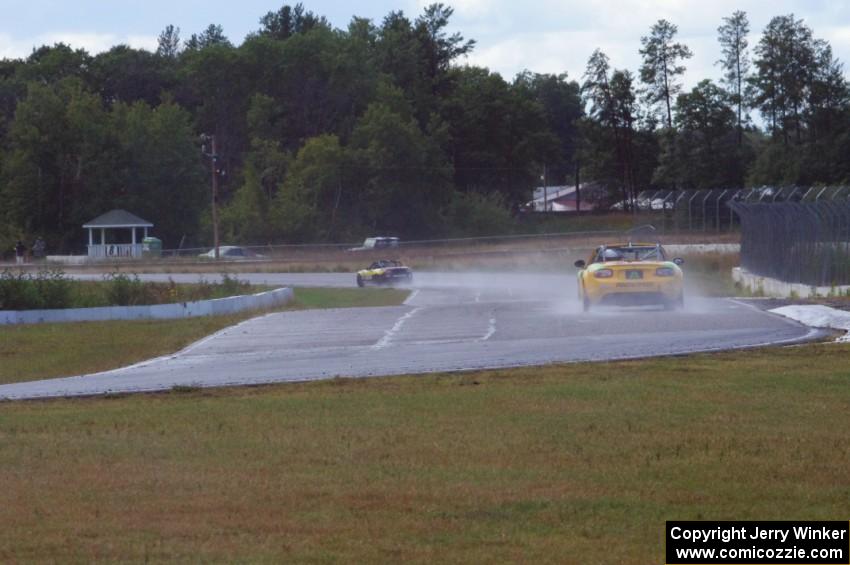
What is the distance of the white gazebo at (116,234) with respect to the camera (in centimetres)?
8312

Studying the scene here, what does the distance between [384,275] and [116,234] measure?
147 ft

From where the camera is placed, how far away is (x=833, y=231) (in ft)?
95.8

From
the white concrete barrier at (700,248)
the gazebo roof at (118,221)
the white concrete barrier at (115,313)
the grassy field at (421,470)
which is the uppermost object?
the gazebo roof at (118,221)

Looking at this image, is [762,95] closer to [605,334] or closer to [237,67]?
[237,67]

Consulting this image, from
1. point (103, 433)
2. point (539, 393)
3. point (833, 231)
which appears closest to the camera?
point (103, 433)

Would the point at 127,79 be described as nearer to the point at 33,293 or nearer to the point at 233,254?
the point at 233,254

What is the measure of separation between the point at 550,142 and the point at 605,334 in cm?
9588

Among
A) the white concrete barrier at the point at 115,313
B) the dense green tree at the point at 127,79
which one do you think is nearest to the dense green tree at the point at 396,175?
the dense green tree at the point at 127,79

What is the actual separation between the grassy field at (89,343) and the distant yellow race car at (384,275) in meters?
19.1

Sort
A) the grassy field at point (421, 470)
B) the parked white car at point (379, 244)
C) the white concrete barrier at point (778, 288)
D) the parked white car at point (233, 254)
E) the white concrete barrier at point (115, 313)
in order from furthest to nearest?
the parked white car at point (379, 244), the parked white car at point (233, 254), the white concrete barrier at point (115, 313), the white concrete barrier at point (778, 288), the grassy field at point (421, 470)

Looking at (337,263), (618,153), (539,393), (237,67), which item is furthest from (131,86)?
(539,393)

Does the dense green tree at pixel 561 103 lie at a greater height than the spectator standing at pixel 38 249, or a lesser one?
greater

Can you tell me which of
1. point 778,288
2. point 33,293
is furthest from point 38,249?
point 778,288

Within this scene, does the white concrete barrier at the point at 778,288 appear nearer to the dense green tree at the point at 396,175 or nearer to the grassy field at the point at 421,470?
the grassy field at the point at 421,470
